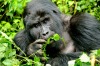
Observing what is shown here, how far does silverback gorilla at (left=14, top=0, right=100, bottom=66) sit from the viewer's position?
3496mm

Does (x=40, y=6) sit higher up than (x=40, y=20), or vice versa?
(x=40, y=6)

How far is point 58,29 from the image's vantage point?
11.9 ft

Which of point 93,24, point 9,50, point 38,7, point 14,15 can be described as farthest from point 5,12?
point 9,50

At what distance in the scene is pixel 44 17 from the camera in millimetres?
3553

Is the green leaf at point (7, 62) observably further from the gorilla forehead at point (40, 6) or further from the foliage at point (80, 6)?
the foliage at point (80, 6)

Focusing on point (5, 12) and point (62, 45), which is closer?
point (62, 45)

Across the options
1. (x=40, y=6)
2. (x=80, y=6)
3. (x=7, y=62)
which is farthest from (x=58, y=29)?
(x=80, y=6)

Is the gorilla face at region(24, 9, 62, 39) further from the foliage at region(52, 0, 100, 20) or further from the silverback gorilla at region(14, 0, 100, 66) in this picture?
the foliage at region(52, 0, 100, 20)

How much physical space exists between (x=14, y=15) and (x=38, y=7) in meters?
1.73

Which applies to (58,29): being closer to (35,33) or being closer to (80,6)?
(35,33)

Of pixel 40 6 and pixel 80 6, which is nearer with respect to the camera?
pixel 40 6

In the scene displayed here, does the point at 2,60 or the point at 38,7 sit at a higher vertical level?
the point at 38,7

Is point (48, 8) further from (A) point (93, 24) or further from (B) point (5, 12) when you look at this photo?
(B) point (5, 12)

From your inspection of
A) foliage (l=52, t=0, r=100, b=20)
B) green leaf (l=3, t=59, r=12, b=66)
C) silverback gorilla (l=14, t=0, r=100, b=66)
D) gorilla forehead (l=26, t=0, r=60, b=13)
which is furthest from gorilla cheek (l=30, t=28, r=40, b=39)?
foliage (l=52, t=0, r=100, b=20)
